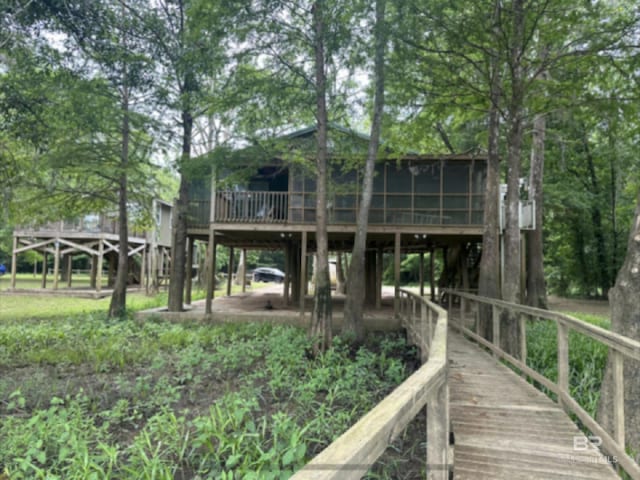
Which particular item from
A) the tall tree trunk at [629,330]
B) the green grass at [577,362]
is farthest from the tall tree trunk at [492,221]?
the tall tree trunk at [629,330]

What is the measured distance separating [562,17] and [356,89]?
13.6 ft

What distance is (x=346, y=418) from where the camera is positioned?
4348 mm

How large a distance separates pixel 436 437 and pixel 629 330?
307cm

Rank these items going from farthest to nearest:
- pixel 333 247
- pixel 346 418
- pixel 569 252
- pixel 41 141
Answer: pixel 569 252 < pixel 333 247 < pixel 41 141 < pixel 346 418

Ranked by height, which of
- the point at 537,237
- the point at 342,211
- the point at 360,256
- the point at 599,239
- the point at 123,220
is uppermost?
the point at 342,211

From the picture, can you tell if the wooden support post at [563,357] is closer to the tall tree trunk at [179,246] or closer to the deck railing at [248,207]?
the deck railing at [248,207]

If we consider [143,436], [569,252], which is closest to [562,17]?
[143,436]

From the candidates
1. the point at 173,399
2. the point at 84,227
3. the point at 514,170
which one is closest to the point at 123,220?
the point at 173,399

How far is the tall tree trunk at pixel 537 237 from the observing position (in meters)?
11.9

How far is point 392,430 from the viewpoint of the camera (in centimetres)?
125

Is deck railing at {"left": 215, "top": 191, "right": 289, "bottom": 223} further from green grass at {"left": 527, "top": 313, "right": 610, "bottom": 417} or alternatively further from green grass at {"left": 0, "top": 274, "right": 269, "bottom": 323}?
green grass at {"left": 527, "top": 313, "right": 610, "bottom": 417}

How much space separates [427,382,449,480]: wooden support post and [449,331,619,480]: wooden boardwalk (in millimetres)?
949

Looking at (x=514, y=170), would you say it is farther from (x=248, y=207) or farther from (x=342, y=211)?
(x=248, y=207)

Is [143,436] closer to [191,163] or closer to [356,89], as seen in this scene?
[191,163]
